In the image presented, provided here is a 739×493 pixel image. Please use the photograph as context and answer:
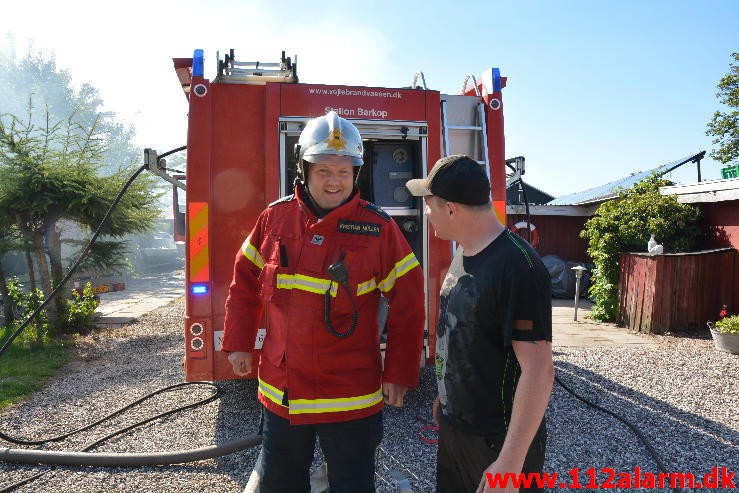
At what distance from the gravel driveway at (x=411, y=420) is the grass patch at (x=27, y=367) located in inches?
7.2

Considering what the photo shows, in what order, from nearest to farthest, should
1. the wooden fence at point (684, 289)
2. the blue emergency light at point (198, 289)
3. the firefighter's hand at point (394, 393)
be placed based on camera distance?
the firefighter's hand at point (394, 393)
the blue emergency light at point (198, 289)
the wooden fence at point (684, 289)

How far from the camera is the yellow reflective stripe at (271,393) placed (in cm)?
210

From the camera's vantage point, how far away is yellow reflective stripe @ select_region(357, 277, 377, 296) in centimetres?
212

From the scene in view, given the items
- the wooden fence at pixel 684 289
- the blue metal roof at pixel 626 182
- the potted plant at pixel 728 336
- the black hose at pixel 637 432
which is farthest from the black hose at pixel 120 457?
the blue metal roof at pixel 626 182

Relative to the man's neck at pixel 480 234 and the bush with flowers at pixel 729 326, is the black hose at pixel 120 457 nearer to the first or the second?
the man's neck at pixel 480 234

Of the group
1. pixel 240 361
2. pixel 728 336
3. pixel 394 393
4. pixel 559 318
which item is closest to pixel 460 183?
pixel 394 393

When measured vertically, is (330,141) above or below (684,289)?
above

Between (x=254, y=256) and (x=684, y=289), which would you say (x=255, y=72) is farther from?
(x=684, y=289)

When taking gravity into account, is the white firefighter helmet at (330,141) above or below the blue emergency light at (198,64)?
below

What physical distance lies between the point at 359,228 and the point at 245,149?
6.48ft

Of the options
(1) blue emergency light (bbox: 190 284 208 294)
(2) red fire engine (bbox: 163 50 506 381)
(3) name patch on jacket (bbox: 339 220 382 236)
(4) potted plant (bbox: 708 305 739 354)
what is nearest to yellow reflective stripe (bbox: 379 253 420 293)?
Answer: (3) name patch on jacket (bbox: 339 220 382 236)

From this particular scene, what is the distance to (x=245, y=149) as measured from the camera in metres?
3.82

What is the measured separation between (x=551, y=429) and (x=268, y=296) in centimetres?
301

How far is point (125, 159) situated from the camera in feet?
219
